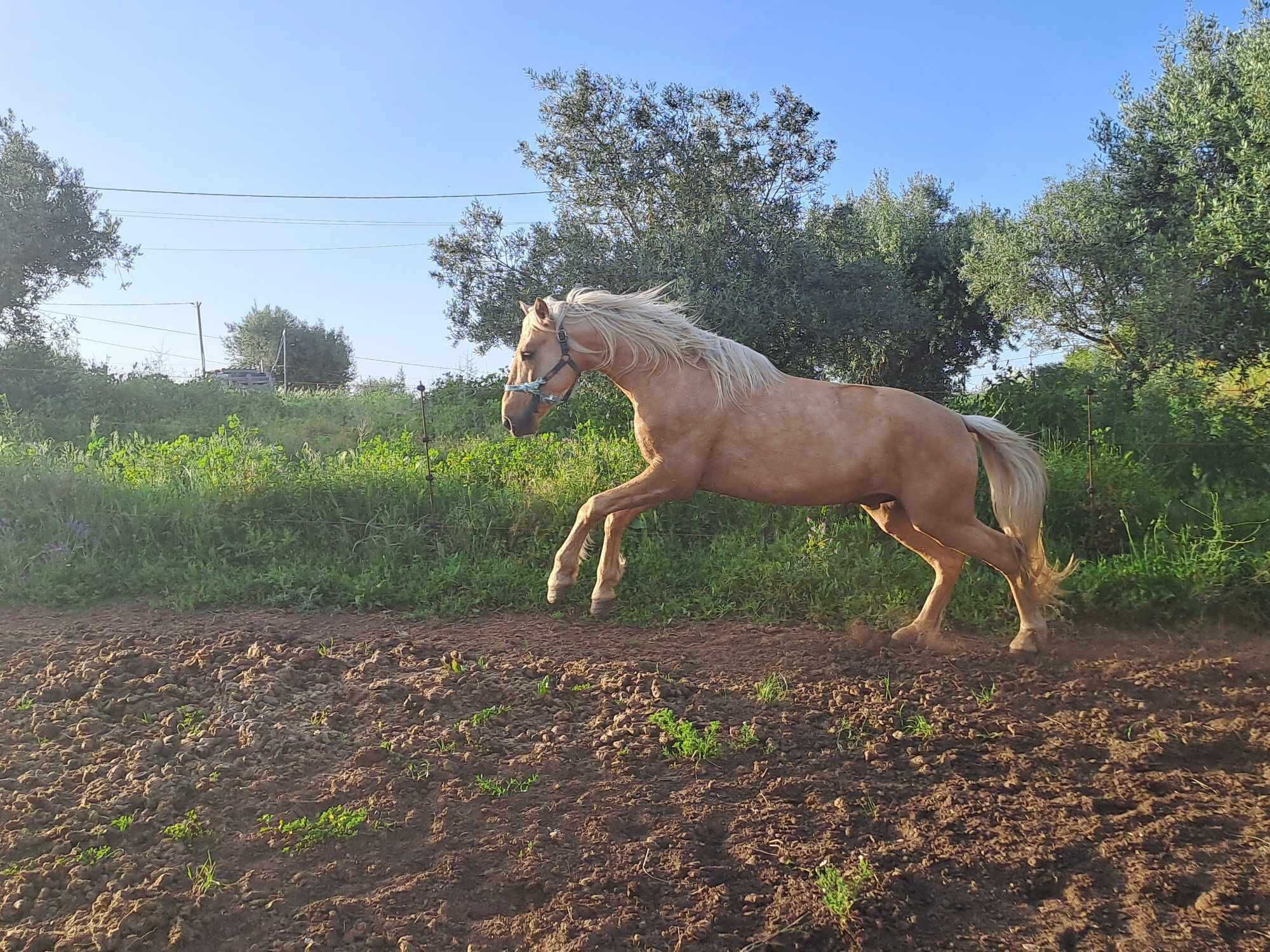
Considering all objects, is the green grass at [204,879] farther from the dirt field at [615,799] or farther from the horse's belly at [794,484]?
the horse's belly at [794,484]

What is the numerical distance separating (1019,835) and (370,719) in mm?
2654

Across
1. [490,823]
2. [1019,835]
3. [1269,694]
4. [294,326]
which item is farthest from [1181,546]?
[294,326]

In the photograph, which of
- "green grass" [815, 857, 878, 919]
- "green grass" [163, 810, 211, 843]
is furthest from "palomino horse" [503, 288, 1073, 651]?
"green grass" [815, 857, 878, 919]

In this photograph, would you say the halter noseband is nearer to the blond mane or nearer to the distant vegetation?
the blond mane

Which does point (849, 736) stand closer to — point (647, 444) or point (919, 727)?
point (919, 727)

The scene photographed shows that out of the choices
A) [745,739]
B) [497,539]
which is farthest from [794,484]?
[497,539]

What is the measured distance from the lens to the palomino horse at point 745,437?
4.68 m

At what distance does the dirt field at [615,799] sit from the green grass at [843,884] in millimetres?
15

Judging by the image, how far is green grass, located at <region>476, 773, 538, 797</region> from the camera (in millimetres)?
3098

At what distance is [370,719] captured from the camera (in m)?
3.70

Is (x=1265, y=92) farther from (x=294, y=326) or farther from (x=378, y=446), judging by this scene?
(x=294, y=326)

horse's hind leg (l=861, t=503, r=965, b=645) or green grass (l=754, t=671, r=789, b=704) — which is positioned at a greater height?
horse's hind leg (l=861, t=503, r=965, b=645)

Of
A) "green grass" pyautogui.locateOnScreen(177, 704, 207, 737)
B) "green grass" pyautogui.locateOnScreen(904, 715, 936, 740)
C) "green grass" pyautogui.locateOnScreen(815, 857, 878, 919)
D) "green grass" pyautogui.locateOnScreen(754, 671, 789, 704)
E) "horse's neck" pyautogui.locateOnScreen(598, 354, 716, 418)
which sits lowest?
"green grass" pyautogui.locateOnScreen(815, 857, 878, 919)

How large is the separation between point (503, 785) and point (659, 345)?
268 centimetres
